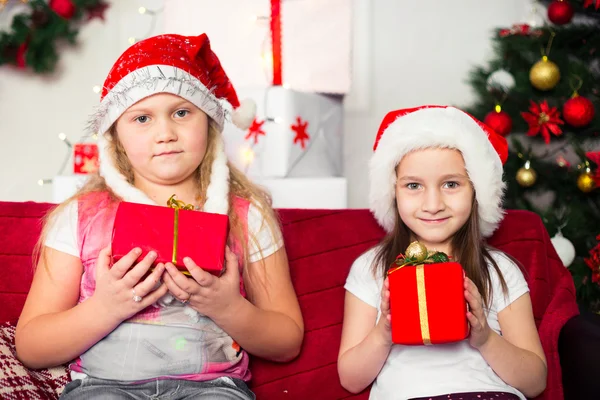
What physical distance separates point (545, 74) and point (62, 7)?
2.19m

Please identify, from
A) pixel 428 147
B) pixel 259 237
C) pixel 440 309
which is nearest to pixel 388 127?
pixel 428 147

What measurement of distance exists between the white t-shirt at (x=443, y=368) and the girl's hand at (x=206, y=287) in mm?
354

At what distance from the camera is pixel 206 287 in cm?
135

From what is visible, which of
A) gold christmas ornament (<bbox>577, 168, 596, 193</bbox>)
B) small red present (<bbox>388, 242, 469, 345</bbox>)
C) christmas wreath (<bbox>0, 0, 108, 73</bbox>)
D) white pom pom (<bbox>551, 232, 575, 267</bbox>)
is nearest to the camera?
small red present (<bbox>388, 242, 469, 345</bbox>)

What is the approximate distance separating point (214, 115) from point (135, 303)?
0.52 meters

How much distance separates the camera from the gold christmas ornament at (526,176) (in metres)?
2.83

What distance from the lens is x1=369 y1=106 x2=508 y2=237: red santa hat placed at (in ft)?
5.01

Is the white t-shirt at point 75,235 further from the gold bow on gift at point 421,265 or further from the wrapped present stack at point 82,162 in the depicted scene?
the wrapped present stack at point 82,162

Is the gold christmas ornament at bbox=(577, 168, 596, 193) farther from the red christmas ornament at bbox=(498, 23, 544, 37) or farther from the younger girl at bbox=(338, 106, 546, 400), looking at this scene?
the younger girl at bbox=(338, 106, 546, 400)

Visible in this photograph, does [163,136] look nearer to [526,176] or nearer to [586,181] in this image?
[526,176]

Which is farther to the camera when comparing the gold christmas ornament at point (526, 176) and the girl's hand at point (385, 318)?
the gold christmas ornament at point (526, 176)

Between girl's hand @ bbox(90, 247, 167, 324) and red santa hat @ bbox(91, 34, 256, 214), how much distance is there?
0.23 meters

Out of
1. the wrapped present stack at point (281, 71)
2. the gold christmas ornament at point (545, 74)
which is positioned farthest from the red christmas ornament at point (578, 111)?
the wrapped present stack at point (281, 71)

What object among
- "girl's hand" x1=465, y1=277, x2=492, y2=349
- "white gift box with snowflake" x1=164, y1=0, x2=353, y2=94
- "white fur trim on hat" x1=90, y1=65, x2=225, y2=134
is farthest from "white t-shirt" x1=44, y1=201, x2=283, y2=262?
"white gift box with snowflake" x1=164, y1=0, x2=353, y2=94
